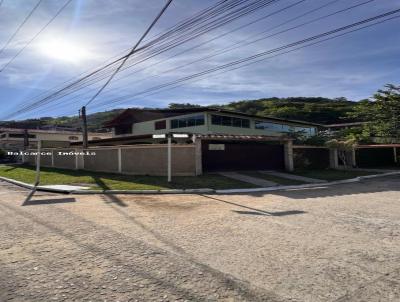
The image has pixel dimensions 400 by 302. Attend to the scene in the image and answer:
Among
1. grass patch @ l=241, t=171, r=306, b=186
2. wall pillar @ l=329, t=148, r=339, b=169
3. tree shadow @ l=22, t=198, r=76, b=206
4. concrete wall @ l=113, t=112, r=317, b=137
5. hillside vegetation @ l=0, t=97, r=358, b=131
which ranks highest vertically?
hillside vegetation @ l=0, t=97, r=358, b=131

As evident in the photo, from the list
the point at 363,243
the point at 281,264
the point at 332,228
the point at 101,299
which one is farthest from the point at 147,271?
the point at 332,228

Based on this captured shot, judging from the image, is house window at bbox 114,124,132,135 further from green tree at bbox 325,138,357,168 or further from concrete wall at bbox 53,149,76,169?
green tree at bbox 325,138,357,168

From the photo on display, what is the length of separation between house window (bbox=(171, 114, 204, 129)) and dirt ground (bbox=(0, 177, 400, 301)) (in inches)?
857

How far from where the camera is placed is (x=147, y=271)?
4.60 m

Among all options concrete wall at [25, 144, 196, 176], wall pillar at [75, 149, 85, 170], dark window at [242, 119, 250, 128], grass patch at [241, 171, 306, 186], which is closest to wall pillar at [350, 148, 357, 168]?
dark window at [242, 119, 250, 128]

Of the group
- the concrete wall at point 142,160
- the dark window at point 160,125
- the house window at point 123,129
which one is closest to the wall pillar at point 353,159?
the concrete wall at point 142,160

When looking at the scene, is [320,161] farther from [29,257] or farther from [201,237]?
[29,257]

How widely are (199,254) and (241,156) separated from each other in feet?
53.4

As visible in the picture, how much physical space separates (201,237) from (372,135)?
29789 millimetres

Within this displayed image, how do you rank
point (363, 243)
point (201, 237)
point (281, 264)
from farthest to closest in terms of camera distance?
1. point (201, 237)
2. point (363, 243)
3. point (281, 264)

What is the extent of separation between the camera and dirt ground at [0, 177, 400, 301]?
158 inches

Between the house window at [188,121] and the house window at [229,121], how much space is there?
1.13m

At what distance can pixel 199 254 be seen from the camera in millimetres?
5398

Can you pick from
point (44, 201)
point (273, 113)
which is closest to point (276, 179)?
point (44, 201)
